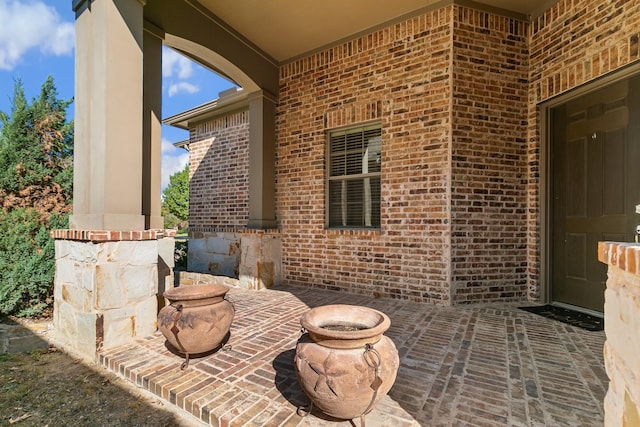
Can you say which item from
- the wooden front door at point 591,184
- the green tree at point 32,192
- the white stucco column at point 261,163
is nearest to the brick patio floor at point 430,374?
the wooden front door at point 591,184

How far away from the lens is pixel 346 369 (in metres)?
1.53

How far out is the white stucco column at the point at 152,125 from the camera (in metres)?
3.33

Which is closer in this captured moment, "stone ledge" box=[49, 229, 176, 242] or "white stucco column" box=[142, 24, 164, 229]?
"stone ledge" box=[49, 229, 176, 242]

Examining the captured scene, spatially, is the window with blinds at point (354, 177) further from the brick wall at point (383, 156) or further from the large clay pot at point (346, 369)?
the large clay pot at point (346, 369)

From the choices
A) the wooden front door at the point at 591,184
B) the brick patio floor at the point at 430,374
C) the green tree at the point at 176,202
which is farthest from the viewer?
the green tree at the point at 176,202

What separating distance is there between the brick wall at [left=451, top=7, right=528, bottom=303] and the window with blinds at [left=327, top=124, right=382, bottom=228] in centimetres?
113

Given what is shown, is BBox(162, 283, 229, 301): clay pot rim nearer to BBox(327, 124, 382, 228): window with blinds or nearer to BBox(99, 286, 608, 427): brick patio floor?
BBox(99, 286, 608, 427): brick patio floor

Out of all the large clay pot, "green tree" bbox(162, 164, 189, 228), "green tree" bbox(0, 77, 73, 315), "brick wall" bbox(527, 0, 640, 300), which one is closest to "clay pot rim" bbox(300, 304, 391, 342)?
the large clay pot

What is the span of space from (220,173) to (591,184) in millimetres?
6242

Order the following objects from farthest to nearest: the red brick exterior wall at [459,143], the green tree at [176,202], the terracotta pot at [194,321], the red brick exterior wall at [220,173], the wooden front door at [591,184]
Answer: the green tree at [176,202]
the red brick exterior wall at [220,173]
the red brick exterior wall at [459,143]
the wooden front door at [591,184]
the terracotta pot at [194,321]

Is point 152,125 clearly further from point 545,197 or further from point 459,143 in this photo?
point 545,197

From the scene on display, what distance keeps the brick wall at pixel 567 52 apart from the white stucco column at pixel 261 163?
3849 mm

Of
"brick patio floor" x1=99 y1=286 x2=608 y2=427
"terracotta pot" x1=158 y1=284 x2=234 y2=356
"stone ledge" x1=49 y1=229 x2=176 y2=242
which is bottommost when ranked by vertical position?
"brick patio floor" x1=99 y1=286 x2=608 y2=427

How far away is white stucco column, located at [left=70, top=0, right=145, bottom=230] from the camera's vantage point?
2.74 metres
